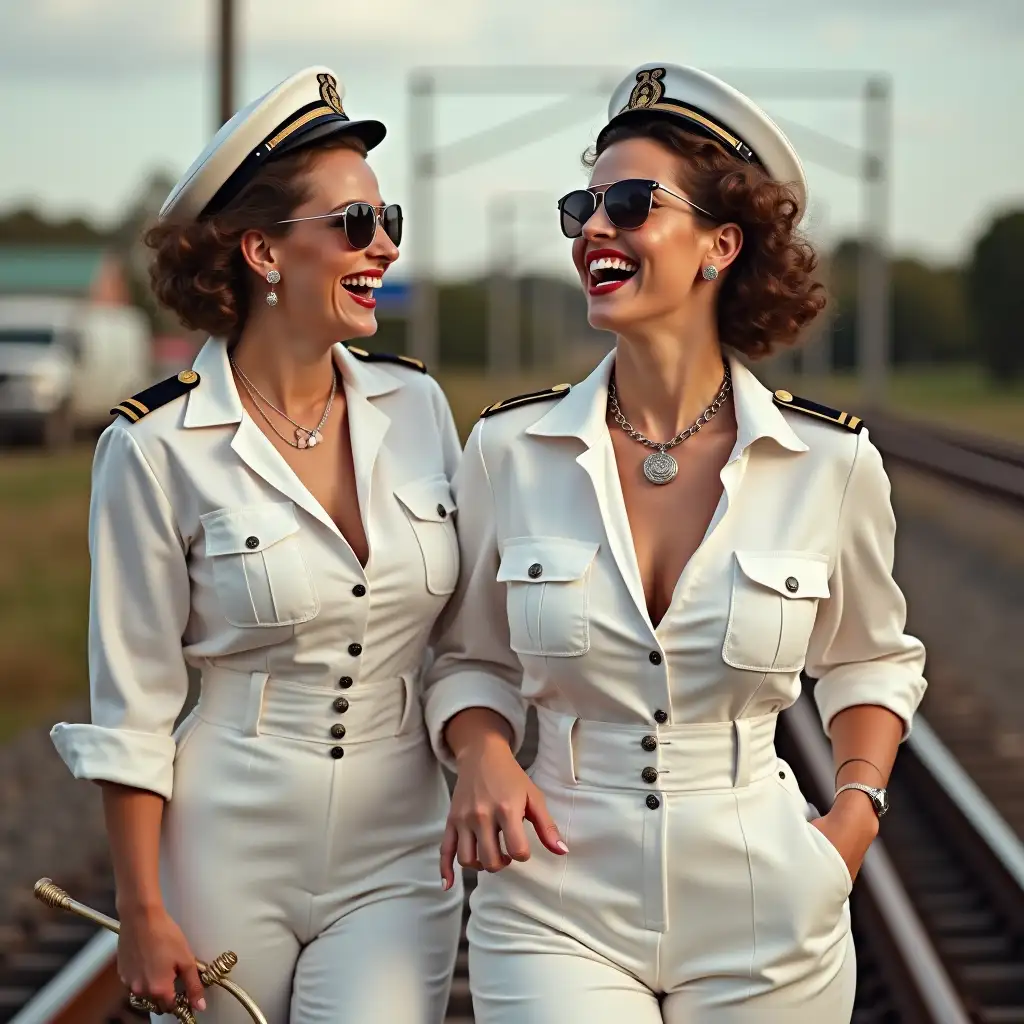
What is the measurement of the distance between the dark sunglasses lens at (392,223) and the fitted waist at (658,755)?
1.00 meters

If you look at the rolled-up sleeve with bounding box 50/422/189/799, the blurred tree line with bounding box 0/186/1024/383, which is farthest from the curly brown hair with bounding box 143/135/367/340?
the blurred tree line with bounding box 0/186/1024/383

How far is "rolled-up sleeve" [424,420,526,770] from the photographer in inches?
122

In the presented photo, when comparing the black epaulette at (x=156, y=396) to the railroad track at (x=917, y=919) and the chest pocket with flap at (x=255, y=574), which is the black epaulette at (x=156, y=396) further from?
the railroad track at (x=917, y=919)

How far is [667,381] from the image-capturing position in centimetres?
308

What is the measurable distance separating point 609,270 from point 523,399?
302 millimetres

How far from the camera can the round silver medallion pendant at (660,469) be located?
9.89 feet

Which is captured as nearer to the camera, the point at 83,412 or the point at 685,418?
the point at 685,418

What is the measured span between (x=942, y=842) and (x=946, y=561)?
538 inches

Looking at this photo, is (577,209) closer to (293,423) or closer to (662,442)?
(662,442)

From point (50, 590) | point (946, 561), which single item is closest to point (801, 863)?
point (50, 590)

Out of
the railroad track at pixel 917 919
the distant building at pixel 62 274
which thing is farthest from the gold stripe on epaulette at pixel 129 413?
the distant building at pixel 62 274

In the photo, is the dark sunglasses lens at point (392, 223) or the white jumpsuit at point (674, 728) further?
the dark sunglasses lens at point (392, 223)

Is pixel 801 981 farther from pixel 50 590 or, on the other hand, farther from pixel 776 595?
pixel 50 590

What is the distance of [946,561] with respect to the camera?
797 inches
